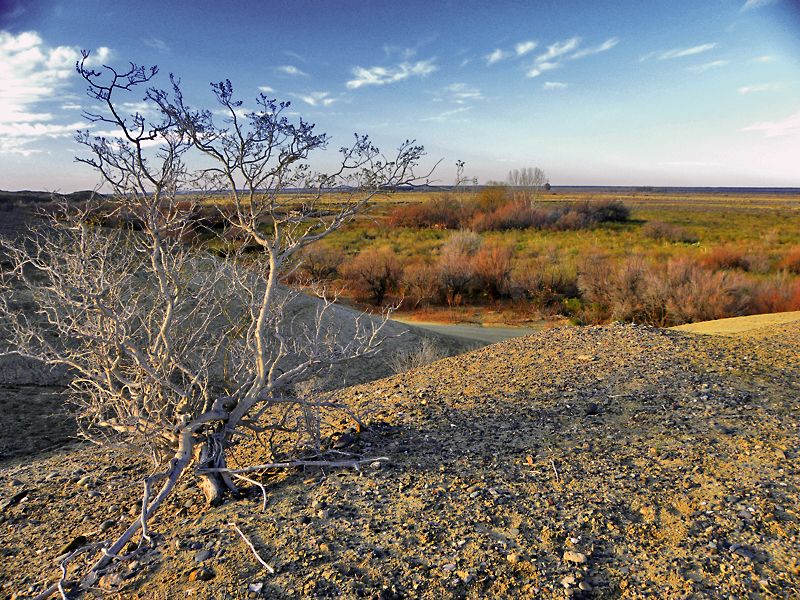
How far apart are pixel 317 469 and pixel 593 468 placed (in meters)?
1.89

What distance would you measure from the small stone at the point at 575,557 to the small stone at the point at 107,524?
2875mm

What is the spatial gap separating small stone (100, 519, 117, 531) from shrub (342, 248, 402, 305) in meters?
17.8

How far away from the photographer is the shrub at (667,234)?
37656mm

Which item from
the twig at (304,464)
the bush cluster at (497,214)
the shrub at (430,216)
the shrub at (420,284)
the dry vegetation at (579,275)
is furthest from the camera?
the shrub at (430,216)

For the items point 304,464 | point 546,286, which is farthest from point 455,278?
point 304,464

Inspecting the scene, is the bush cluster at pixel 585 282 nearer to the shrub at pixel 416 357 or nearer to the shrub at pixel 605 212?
the shrub at pixel 416 357

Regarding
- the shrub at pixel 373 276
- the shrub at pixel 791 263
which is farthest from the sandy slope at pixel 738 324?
the shrub at pixel 791 263

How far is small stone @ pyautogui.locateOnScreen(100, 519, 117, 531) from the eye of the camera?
3867 millimetres

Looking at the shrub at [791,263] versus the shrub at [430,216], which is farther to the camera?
the shrub at [430,216]

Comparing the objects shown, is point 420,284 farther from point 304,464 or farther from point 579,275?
point 304,464

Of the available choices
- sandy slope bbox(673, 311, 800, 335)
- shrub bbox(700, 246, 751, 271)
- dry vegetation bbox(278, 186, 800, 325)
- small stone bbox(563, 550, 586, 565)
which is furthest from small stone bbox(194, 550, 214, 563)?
shrub bbox(700, 246, 751, 271)

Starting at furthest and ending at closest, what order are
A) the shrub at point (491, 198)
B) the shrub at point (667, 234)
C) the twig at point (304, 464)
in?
the shrub at point (491, 198) < the shrub at point (667, 234) < the twig at point (304, 464)

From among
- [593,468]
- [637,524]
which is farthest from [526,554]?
[593,468]

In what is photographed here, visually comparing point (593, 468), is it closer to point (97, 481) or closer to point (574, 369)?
point (574, 369)
